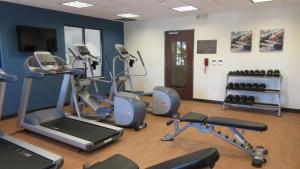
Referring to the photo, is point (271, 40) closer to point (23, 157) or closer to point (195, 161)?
point (195, 161)

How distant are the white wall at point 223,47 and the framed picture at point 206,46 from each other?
4.1 inches

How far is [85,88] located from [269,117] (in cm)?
410

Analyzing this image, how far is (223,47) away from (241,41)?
47 cm

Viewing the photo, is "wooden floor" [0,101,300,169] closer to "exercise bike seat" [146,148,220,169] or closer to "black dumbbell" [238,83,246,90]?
"black dumbbell" [238,83,246,90]

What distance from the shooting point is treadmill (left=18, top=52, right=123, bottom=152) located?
3.24 meters

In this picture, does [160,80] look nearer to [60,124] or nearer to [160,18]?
[160,18]

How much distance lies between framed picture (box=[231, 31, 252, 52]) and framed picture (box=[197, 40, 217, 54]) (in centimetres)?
→ 47

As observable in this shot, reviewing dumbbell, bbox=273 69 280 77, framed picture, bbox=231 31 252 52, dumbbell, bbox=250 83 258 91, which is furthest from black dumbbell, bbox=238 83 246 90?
framed picture, bbox=231 31 252 52

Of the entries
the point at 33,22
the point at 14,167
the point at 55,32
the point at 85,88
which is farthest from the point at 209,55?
the point at 14,167

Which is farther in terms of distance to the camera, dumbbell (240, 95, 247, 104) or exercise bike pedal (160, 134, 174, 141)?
dumbbell (240, 95, 247, 104)

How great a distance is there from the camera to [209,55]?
6086 millimetres

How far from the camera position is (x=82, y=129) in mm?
3611

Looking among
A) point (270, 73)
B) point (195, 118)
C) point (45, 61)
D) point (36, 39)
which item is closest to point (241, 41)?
point (270, 73)

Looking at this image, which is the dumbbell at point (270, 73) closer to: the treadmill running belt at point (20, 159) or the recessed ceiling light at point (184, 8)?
the recessed ceiling light at point (184, 8)
